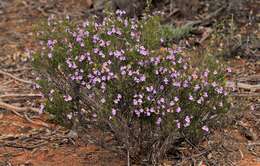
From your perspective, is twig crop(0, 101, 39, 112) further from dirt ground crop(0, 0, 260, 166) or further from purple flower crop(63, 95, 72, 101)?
purple flower crop(63, 95, 72, 101)

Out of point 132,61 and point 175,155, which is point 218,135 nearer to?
point 175,155

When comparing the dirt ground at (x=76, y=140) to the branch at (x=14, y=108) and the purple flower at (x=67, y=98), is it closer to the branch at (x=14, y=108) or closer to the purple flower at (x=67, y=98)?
the branch at (x=14, y=108)

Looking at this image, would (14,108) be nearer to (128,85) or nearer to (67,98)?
(67,98)

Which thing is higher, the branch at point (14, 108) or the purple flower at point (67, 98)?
→ the purple flower at point (67, 98)

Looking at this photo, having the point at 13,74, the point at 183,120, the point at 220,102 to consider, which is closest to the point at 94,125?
the point at 183,120

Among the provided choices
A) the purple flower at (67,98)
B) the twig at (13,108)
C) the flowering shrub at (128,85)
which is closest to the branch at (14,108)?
the twig at (13,108)

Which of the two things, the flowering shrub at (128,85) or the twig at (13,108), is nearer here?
the flowering shrub at (128,85)

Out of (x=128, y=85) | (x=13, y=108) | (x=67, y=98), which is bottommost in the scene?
(x=13, y=108)

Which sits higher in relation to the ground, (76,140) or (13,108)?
(13,108)

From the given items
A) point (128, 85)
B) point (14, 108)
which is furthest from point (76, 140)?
point (128, 85)
